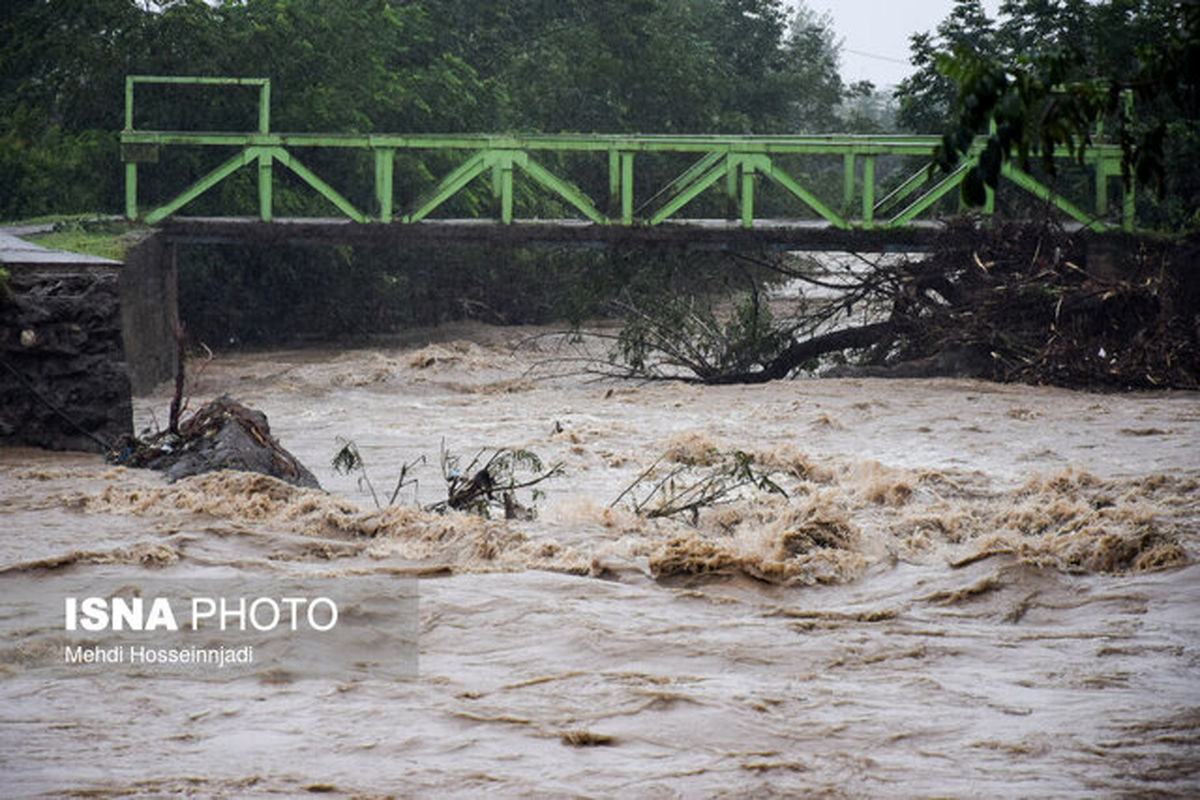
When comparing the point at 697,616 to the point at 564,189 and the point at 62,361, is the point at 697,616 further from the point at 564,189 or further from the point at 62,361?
the point at 564,189

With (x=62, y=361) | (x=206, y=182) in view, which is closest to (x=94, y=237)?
(x=206, y=182)

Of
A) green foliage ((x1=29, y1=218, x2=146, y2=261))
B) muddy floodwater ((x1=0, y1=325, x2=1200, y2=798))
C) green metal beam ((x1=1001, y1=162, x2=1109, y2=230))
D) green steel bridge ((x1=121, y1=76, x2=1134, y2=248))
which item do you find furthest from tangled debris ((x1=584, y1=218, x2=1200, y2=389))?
green foliage ((x1=29, y1=218, x2=146, y2=261))

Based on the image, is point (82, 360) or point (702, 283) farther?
point (702, 283)

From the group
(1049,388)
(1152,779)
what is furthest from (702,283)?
(1152,779)

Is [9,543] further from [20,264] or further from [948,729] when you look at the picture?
[948,729]

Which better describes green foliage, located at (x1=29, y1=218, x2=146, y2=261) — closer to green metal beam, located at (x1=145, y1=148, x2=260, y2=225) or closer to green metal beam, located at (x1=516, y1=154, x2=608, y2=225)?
green metal beam, located at (x1=145, y1=148, x2=260, y2=225)

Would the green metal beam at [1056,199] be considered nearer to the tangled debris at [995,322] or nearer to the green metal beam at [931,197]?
the tangled debris at [995,322]

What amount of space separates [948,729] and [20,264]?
8915 millimetres

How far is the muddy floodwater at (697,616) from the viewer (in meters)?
5.36

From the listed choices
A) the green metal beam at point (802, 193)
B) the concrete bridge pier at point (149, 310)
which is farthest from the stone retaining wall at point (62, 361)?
the green metal beam at point (802, 193)

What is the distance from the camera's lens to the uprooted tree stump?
10.7 metres

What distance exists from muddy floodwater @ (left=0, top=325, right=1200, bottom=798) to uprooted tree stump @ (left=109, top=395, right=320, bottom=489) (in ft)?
0.85

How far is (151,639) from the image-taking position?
7.11 metres

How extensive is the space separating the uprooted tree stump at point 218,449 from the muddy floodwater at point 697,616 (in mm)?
260
